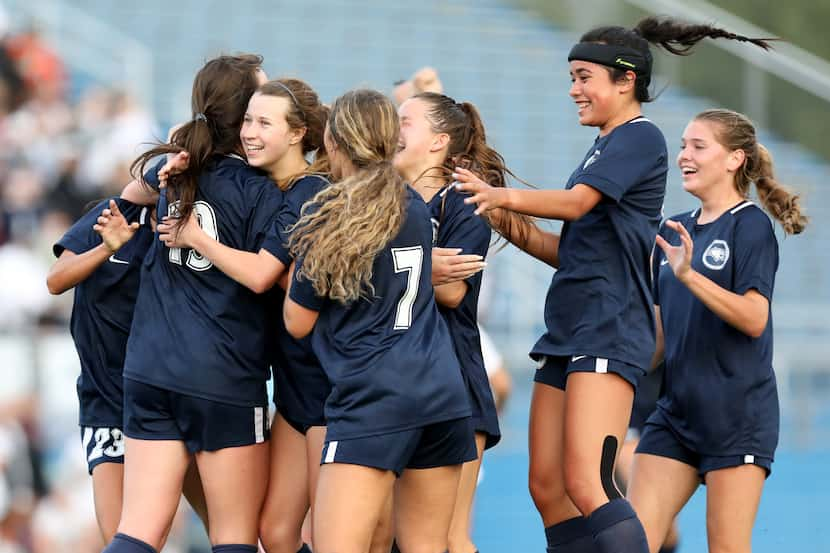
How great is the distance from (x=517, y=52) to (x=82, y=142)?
6.34 meters

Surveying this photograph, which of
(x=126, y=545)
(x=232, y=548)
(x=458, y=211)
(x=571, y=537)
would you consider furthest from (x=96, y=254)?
(x=571, y=537)

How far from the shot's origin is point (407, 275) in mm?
4008

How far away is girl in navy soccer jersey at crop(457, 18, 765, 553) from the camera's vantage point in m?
4.46

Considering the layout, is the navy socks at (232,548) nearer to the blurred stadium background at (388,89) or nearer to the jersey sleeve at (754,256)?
the jersey sleeve at (754,256)

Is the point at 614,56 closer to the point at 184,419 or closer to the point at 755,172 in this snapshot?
the point at 755,172

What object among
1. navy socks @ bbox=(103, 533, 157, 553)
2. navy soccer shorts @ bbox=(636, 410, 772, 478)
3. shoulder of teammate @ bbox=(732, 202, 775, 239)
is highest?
shoulder of teammate @ bbox=(732, 202, 775, 239)

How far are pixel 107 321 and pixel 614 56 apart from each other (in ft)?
6.80

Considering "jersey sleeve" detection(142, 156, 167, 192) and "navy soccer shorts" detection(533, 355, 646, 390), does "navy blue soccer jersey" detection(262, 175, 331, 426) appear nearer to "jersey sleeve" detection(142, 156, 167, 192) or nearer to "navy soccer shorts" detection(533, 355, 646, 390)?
"jersey sleeve" detection(142, 156, 167, 192)

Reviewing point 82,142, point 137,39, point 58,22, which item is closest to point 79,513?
point 82,142

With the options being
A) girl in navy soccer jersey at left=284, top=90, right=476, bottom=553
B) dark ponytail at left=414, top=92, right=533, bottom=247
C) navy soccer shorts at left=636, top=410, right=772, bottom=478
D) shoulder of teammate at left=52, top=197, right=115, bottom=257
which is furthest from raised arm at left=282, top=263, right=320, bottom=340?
navy soccer shorts at left=636, top=410, right=772, bottom=478

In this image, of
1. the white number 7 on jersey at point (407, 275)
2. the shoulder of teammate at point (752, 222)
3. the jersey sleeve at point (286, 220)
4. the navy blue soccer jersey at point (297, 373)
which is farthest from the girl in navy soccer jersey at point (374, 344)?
the shoulder of teammate at point (752, 222)

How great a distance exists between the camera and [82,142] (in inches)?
434

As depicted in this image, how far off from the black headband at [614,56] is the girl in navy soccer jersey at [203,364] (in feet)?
3.98

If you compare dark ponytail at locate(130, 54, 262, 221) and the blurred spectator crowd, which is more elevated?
dark ponytail at locate(130, 54, 262, 221)
